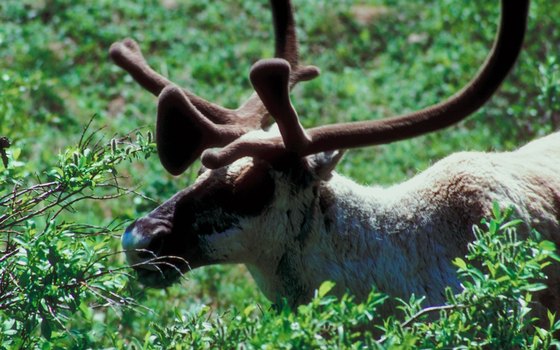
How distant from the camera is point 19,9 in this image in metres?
9.62

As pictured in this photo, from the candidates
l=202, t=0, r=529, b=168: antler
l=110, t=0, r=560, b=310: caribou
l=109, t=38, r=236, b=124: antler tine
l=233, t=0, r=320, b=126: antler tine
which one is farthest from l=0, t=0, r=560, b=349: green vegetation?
l=233, t=0, r=320, b=126: antler tine

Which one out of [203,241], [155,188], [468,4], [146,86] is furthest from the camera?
[468,4]

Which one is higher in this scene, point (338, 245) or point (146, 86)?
point (146, 86)

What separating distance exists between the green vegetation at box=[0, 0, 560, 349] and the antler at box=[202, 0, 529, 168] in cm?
48

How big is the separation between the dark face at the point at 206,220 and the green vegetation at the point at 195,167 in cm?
18

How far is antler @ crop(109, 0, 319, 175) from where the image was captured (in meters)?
3.72

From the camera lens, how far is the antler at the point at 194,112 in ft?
12.2

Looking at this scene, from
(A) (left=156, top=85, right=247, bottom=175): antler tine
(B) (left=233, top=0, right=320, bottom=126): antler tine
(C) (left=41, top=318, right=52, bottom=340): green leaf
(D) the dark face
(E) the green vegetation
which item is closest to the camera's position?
(E) the green vegetation

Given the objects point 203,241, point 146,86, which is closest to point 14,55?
point 146,86

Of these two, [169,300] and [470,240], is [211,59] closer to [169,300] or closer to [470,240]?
[169,300]

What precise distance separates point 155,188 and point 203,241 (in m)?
2.51

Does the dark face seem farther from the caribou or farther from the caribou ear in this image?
the caribou ear

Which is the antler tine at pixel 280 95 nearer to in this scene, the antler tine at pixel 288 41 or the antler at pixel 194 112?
the antler at pixel 194 112

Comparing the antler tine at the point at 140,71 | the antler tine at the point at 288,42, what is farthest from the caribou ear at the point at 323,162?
the antler tine at the point at 288,42
